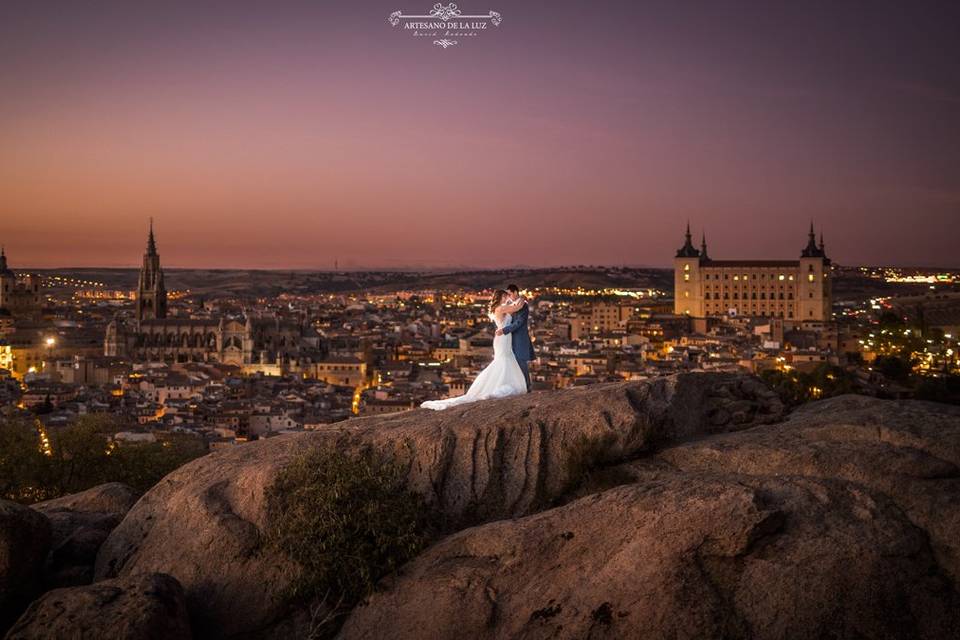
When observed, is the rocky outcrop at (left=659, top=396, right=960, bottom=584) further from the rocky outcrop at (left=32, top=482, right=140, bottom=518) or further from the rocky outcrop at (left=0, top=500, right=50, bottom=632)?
the rocky outcrop at (left=32, top=482, right=140, bottom=518)

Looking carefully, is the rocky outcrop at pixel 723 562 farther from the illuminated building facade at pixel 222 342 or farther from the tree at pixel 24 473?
the illuminated building facade at pixel 222 342

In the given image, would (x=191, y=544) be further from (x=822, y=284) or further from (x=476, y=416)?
(x=822, y=284)

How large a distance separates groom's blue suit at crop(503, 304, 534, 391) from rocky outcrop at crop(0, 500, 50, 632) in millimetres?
7393

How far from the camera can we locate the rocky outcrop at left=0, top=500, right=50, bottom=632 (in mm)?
13141

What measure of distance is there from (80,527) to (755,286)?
148492 millimetres

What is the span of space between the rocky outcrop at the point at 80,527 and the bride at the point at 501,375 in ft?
16.6

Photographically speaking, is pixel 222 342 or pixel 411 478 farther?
pixel 222 342

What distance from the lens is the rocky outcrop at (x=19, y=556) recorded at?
43.1ft

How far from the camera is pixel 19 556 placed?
43.7 ft

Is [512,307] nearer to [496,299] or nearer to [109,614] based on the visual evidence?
[496,299]

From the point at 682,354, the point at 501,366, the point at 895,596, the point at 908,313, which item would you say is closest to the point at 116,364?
the point at 682,354

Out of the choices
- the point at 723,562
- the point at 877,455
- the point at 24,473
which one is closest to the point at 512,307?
the point at 877,455

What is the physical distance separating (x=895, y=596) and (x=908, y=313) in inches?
5135

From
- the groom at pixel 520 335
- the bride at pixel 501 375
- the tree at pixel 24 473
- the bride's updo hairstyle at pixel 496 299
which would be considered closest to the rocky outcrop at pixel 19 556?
the bride at pixel 501 375
